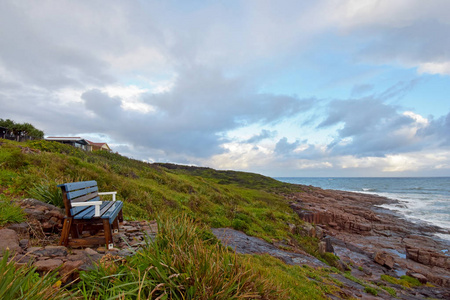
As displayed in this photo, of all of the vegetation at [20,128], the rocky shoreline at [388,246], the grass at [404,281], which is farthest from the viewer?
the vegetation at [20,128]

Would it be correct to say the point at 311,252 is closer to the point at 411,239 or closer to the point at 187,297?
the point at 187,297

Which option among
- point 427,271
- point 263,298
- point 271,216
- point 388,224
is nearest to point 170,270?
point 263,298

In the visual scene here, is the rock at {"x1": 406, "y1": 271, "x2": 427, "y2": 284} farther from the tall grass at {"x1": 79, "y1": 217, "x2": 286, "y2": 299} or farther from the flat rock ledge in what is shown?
the flat rock ledge

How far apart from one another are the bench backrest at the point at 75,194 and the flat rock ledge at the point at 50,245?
658mm

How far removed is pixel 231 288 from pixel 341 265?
30.5 feet

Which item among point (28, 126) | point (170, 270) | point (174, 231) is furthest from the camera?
point (28, 126)

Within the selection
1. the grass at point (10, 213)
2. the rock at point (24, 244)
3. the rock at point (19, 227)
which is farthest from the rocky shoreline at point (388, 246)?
the grass at point (10, 213)

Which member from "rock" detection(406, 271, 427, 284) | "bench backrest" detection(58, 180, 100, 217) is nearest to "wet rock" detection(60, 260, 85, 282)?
"bench backrest" detection(58, 180, 100, 217)

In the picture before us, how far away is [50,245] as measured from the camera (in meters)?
4.22

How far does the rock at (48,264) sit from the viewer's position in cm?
317

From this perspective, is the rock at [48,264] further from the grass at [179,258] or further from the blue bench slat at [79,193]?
the blue bench slat at [79,193]

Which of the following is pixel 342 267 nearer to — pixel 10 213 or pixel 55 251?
pixel 55 251

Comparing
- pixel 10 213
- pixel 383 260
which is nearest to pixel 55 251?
pixel 10 213

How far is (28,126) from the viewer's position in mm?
39062
